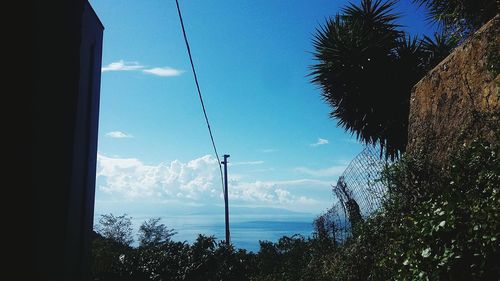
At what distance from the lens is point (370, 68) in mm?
12422

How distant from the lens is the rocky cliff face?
194 inches

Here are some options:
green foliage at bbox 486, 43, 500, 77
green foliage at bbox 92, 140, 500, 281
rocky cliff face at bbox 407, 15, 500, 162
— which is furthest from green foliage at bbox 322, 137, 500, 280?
green foliage at bbox 486, 43, 500, 77

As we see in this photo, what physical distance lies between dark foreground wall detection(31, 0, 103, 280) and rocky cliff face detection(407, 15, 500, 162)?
4.62 metres

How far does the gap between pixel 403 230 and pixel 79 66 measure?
15.2ft

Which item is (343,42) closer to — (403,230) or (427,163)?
(427,163)

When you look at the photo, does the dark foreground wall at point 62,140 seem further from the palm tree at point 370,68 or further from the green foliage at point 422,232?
the palm tree at point 370,68

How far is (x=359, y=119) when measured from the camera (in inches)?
Result: 503

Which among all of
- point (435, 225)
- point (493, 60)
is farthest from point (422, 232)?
point (493, 60)

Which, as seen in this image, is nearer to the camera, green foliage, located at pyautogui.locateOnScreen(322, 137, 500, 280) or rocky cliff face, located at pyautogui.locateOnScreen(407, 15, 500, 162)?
green foliage, located at pyautogui.locateOnScreen(322, 137, 500, 280)

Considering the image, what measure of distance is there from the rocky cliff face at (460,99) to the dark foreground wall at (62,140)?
4.62 meters

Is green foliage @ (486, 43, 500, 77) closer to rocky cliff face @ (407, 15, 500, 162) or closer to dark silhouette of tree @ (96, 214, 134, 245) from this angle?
rocky cliff face @ (407, 15, 500, 162)

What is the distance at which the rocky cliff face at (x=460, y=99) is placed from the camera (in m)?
4.92

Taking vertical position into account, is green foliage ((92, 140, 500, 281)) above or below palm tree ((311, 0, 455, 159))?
below

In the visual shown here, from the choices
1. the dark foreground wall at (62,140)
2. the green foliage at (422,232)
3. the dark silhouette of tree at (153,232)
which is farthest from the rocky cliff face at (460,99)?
the dark silhouette of tree at (153,232)
